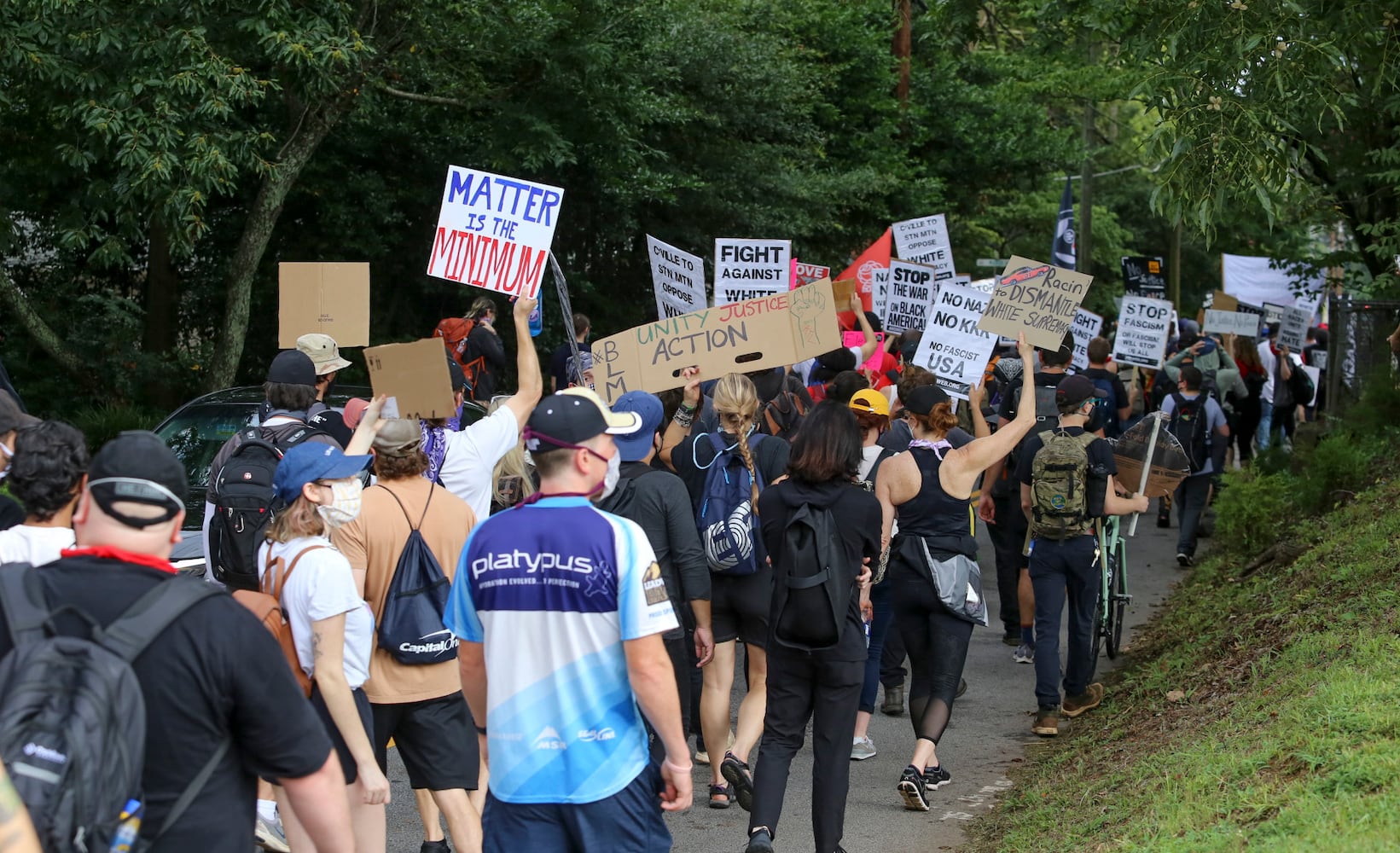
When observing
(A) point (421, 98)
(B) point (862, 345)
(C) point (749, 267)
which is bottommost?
(B) point (862, 345)

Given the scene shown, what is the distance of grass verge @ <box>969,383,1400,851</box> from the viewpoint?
4.91 meters

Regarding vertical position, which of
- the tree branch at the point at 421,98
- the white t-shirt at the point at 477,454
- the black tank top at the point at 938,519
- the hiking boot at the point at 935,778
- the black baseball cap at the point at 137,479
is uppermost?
the tree branch at the point at 421,98

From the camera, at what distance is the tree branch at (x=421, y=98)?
1530 cm

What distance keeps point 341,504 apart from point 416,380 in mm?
1296

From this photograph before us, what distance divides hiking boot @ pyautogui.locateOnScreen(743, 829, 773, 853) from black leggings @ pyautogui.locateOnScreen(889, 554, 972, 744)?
1.56m

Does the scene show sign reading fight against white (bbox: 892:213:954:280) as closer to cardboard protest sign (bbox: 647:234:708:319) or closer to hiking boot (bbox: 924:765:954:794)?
cardboard protest sign (bbox: 647:234:708:319)

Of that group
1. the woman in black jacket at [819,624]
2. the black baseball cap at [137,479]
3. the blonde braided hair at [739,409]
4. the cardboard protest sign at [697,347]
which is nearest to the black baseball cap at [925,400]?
the cardboard protest sign at [697,347]

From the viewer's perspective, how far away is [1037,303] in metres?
8.98

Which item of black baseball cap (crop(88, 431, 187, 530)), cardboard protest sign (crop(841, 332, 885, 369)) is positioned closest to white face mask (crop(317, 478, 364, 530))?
black baseball cap (crop(88, 431, 187, 530))

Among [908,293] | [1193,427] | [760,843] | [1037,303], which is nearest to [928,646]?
[760,843]

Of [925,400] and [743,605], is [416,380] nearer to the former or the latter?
[743,605]

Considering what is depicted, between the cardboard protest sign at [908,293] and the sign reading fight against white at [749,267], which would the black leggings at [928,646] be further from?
the cardboard protest sign at [908,293]

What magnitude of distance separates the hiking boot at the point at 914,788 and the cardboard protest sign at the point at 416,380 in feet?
9.24

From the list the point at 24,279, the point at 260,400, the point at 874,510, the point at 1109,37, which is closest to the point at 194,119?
the point at 260,400
